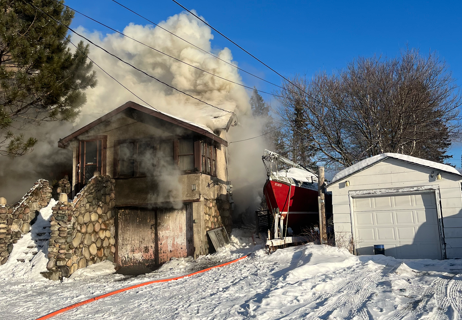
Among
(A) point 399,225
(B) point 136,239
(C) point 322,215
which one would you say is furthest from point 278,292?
(B) point 136,239

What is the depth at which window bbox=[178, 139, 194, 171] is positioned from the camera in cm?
1381

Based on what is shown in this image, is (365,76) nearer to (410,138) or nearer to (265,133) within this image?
(410,138)

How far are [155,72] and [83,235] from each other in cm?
1906

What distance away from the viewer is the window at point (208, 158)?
14.2m

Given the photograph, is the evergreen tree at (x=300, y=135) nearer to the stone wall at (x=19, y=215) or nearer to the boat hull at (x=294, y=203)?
the boat hull at (x=294, y=203)

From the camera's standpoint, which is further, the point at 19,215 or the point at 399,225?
the point at 19,215

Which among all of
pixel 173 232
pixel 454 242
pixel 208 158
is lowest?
pixel 454 242

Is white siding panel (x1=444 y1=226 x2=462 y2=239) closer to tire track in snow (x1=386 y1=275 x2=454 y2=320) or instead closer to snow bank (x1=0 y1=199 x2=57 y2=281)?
tire track in snow (x1=386 y1=275 x2=454 y2=320)

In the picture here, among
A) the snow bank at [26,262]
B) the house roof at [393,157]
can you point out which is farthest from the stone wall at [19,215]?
the house roof at [393,157]

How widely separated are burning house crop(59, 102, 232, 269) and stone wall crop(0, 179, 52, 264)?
1.54 m

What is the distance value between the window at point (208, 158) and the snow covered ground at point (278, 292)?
4.80m

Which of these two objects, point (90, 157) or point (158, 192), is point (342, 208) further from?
point (90, 157)

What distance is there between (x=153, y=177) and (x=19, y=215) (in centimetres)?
472

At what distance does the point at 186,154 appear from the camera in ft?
45.7
